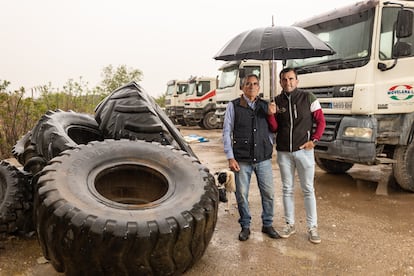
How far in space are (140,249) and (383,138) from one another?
393 centimetres

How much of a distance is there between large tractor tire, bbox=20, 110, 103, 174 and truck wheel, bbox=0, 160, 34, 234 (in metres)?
0.21

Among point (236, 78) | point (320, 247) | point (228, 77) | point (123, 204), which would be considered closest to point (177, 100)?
point (228, 77)

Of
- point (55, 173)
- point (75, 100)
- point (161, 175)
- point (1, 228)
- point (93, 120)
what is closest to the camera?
point (55, 173)

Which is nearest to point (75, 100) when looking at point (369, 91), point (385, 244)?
point (369, 91)

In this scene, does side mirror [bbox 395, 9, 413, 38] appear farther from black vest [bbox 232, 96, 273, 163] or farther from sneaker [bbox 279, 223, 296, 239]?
sneaker [bbox 279, 223, 296, 239]

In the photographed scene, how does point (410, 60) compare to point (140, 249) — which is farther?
point (410, 60)

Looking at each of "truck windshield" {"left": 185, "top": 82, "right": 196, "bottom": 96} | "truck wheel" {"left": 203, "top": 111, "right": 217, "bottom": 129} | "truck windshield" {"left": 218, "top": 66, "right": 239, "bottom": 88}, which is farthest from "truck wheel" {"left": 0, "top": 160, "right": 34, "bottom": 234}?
"truck windshield" {"left": 185, "top": 82, "right": 196, "bottom": 96}

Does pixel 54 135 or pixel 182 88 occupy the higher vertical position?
pixel 54 135

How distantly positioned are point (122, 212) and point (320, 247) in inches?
75.6

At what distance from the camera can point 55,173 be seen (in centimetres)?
273

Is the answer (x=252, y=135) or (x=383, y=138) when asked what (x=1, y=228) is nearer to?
(x=252, y=135)

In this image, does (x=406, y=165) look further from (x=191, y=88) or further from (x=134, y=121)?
(x=191, y=88)

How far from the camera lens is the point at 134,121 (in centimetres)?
389

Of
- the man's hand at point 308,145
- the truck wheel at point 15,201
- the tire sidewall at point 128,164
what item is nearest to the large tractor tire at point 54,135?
the truck wheel at point 15,201
